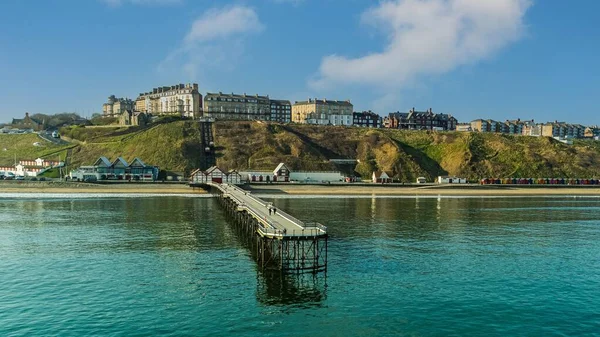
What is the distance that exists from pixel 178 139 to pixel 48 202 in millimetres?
57091

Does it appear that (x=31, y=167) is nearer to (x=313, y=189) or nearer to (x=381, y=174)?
(x=313, y=189)

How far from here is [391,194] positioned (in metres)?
112

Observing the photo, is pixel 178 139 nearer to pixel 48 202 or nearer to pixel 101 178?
pixel 101 178

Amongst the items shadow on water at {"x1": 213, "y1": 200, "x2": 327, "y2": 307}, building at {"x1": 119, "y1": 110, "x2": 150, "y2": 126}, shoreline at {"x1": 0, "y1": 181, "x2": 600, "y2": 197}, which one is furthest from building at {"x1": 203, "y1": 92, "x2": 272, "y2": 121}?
shadow on water at {"x1": 213, "y1": 200, "x2": 327, "y2": 307}

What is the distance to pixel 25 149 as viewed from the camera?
151 meters

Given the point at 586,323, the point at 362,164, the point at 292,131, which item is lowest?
the point at 586,323

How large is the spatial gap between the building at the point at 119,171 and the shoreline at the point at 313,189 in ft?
29.4

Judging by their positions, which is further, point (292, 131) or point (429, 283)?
point (292, 131)

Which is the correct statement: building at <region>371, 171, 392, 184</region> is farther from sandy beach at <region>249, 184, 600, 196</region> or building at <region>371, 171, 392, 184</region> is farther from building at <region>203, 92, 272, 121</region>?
building at <region>203, 92, 272, 121</region>

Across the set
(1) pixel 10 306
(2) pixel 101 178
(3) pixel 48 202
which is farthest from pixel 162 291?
(2) pixel 101 178

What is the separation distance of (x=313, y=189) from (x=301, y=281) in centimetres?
8003

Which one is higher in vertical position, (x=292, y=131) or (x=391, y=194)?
(x=292, y=131)

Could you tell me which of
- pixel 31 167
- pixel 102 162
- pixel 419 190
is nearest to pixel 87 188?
pixel 102 162

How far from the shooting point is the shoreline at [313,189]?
348 ft
